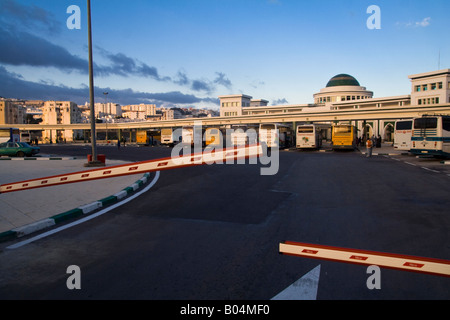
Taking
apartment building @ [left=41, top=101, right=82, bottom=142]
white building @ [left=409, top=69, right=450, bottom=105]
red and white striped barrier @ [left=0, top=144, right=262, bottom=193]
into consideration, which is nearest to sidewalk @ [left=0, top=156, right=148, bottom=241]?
red and white striped barrier @ [left=0, top=144, right=262, bottom=193]

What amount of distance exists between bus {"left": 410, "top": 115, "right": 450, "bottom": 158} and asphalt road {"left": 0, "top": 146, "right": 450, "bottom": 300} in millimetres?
14759

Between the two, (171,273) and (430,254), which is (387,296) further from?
(171,273)

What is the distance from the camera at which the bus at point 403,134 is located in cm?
3077

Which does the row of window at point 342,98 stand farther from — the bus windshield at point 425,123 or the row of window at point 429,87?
the bus windshield at point 425,123

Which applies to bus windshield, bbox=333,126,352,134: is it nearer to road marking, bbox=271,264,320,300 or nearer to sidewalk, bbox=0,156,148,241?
sidewalk, bbox=0,156,148,241

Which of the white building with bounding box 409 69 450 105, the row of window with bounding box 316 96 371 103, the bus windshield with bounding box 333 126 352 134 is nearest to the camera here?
the bus windshield with bounding box 333 126 352 134

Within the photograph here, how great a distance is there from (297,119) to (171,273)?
175 feet

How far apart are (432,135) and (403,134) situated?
32.3 feet

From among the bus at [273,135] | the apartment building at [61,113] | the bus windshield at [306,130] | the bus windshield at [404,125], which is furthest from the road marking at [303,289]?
the apartment building at [61,113]

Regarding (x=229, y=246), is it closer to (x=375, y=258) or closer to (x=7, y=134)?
(x=375, y=258)

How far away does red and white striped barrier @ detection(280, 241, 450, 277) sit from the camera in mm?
3521
